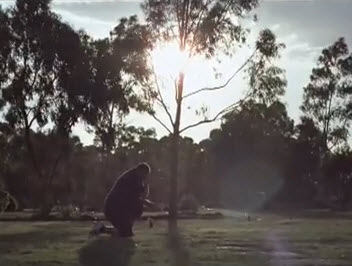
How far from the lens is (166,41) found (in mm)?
38688

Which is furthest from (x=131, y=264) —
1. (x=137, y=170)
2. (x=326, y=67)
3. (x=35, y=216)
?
(x=326, y=67)

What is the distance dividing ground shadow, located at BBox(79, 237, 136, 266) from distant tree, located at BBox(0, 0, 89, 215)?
22.6 m

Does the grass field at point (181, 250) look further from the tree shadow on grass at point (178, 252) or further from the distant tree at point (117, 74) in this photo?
the distant tree at point (117, 74)

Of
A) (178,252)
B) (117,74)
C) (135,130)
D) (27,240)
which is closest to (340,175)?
(135,130)

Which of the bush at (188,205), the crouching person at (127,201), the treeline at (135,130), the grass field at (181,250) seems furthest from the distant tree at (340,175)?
the crouching person at (127,201)

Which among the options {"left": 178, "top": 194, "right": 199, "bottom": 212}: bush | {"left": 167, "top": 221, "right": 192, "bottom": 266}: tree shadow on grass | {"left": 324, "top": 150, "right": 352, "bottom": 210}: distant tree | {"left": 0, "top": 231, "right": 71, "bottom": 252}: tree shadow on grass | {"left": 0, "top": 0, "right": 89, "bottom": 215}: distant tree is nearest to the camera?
{"left": 167, "top": 221, "right": 192, "bottom": 266}: tree shadow on grass

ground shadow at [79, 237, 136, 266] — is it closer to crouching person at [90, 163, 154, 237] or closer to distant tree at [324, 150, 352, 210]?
crouching person at [90, 163, 154, 237]

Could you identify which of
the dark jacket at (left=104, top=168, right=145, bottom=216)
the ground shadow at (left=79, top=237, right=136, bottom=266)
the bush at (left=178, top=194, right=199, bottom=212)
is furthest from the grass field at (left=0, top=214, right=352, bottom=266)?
the bush at (left=178, top=194, right=199, bottom=212)

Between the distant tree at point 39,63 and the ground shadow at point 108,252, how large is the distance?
889 inches

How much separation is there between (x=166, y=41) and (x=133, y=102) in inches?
138

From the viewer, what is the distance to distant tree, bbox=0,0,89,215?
126 ft

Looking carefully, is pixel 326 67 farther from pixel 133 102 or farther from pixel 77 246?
pixel 77 246

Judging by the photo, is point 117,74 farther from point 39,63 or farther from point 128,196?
point 128,196

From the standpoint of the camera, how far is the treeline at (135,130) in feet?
127
